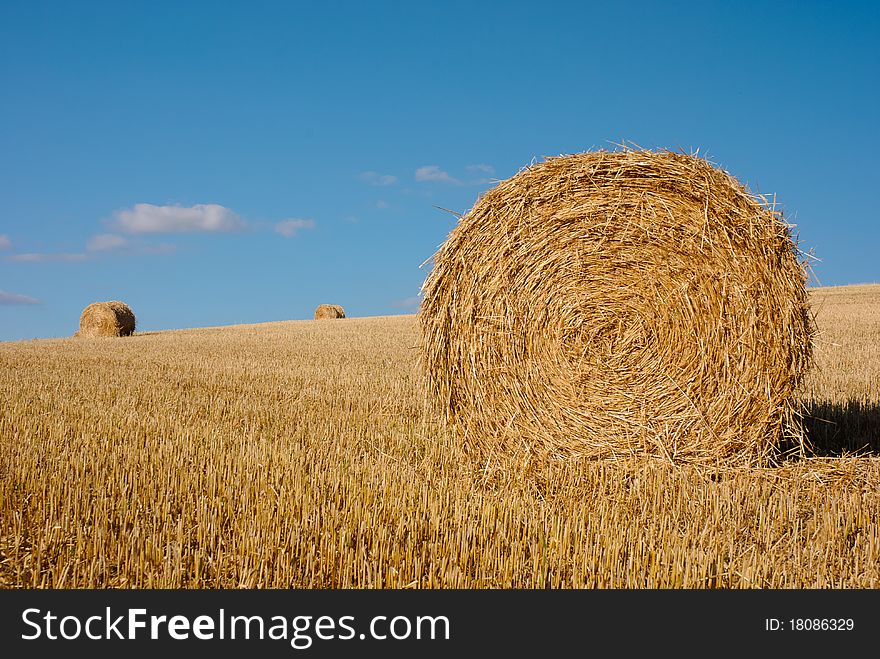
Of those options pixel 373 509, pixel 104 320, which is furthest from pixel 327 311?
pixel 373 509

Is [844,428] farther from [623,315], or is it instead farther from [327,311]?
[327,311]

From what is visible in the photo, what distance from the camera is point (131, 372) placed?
474 inches

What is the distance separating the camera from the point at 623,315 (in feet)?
18.5

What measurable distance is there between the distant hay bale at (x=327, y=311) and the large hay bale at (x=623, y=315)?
97.5 ft

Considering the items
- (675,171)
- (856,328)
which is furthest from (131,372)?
(856,328)

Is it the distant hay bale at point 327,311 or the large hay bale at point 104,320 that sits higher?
the distant hay bale at point 327,311

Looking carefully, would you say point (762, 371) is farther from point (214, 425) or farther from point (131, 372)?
point (131, 372)

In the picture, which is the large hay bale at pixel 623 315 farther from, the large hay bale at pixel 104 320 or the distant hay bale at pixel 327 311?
the distant hay bale at pixel 327 311

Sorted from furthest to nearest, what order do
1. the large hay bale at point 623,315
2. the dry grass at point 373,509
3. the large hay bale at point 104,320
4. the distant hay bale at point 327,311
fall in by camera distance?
the distant hay bale at point 327,311 → the large hay bale at point 104,320 → the large hay bale at point 623,315 → the dry grass at point 373,509

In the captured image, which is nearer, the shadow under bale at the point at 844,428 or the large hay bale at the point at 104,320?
Answer: the shadow under bale at the point at 844,428

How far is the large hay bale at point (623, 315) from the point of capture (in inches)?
211

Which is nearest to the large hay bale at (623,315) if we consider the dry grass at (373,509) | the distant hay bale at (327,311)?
the dry grass at (373,509)

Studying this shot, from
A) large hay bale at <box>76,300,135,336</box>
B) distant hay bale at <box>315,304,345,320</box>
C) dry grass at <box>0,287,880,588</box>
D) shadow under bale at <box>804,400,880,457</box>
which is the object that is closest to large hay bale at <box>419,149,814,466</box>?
dry grass at <box>0,287,880,588</box>

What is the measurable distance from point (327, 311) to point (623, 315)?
30.4 meters
